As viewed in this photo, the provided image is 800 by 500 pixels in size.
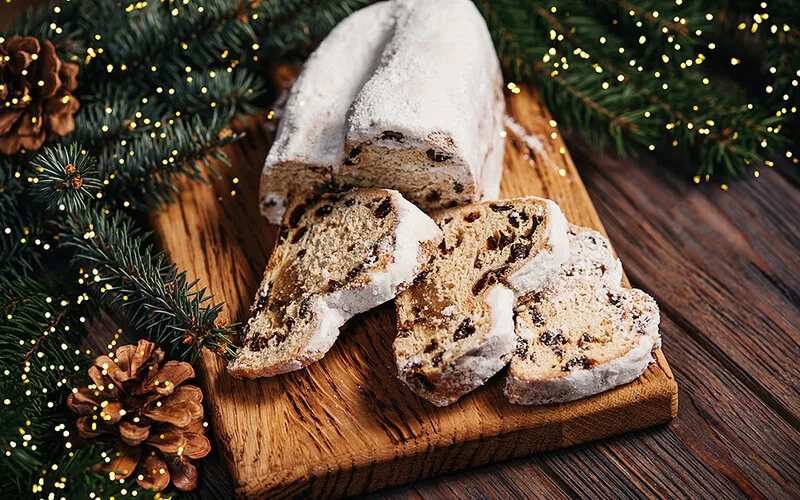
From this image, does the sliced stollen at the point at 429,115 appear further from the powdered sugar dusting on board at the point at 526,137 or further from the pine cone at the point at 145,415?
the pine cone at the point at 145,415

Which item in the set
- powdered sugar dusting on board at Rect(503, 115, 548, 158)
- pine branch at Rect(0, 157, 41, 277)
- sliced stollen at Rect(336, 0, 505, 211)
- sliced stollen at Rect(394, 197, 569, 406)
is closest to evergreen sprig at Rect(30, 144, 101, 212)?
pine branch at Rect(0, 157, 41, 277)

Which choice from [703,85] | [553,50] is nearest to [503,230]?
[553,50]

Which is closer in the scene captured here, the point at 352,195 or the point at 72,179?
the point at 72,179

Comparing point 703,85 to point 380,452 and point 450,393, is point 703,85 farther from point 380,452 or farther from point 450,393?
point 380,452

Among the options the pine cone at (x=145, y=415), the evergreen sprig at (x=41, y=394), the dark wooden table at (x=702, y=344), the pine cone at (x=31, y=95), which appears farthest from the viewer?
the pine cone at (x=31, y=95)

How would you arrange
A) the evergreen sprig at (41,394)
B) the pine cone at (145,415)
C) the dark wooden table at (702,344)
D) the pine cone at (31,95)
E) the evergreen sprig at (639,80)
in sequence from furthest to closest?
the evergreen sprig at (639,80) < the pine cone at (31,95) < the dark wooden table at (702,344) < the pine cone at (145,415) < the evergreen sprig at (41,394)

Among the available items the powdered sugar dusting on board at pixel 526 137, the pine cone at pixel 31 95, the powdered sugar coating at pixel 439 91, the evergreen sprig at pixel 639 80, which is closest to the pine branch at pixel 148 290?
the pine cone at pixel 31 95
